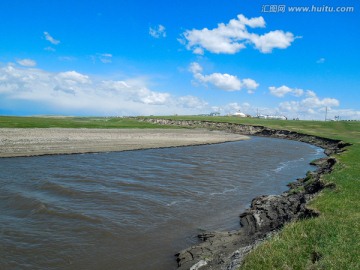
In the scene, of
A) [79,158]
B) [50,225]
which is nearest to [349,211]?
[50,225]

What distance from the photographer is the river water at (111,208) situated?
13.4m

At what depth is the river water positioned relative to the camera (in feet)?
43.9

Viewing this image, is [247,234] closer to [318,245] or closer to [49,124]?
[318,245]

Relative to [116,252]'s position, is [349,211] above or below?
above

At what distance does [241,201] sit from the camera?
22.8 meters

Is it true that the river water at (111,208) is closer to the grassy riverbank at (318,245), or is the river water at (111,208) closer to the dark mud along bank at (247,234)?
the dark mud along bank at (247,234)

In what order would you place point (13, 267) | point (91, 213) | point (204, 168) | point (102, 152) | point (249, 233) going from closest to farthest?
point (13, 267)
point (249, 233)
point (91, 213)
point (204, 168)
point (102, 152)

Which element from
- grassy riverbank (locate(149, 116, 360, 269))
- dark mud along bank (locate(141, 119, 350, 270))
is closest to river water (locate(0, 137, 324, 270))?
dark mud along bank (locate(141, 119, 350, 270))

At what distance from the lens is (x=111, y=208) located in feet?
63.2

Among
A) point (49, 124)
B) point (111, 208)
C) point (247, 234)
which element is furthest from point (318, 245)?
point (49, 124)

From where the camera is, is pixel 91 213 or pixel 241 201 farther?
pixel 241 201

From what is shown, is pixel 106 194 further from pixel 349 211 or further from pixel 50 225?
pixel 349 211

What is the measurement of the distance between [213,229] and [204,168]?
1940cm

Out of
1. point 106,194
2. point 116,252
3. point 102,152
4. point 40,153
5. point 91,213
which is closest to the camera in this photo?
point 116,252
